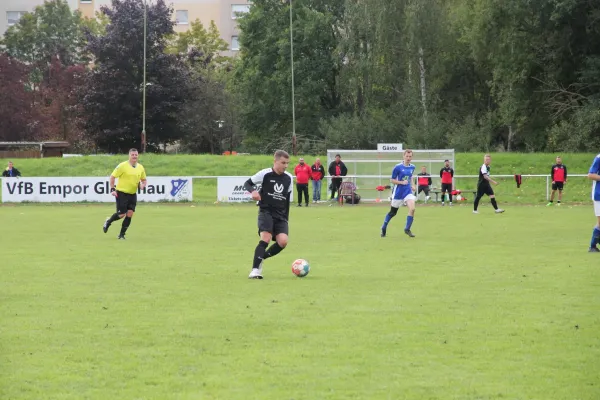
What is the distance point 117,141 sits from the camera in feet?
230

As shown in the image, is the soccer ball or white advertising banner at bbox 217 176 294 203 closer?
the soccer ball

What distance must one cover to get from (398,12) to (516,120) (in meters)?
10.6

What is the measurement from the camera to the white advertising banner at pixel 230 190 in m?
42.5

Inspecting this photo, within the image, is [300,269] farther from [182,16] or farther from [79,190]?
[182,16]

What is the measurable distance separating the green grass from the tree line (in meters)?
3.24

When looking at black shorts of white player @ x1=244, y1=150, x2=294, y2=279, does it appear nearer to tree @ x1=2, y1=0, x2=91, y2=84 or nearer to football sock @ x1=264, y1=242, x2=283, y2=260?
football sock @ x1=264, y1=242, x2=283, y2=260

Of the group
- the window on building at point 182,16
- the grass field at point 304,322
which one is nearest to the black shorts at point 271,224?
the grass field at point 304,322

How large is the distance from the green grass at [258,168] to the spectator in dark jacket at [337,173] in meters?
1.69

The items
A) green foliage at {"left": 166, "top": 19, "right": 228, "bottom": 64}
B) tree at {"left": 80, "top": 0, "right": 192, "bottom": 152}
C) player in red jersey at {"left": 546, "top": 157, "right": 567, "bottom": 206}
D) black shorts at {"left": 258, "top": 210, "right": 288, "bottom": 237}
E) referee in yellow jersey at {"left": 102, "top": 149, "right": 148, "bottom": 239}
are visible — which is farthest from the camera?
green foliage at {"left": 166, "top": 19, "right": 228, "bottom": 64}

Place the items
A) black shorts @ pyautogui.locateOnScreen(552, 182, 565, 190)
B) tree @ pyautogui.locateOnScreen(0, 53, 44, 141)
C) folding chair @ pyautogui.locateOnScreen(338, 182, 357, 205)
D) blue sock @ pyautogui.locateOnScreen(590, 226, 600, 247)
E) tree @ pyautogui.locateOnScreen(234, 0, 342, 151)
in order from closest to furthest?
blue sock @ pyautogui.locateOnScreen(590, 226, 600, 247) → black shorts @ pyautogui.locateOnScreen(552, 182, 565, 190) → folding chair @ pyautogui.locateOnScreen(338, 182, 357, 205) → tree @ pyautogui.locateOnScreen(234, 0, 342, 151) → tree @ pyautogui.locateOnScreen(0, 53, 44, 141)

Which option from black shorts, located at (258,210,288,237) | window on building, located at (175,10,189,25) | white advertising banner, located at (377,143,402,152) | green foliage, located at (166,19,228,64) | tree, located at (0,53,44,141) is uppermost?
window on building, located at (175,10,189,25)

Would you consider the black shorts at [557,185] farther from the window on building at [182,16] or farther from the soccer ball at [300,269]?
the window on building at [182,16]

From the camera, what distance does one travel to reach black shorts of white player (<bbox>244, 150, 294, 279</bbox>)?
562 inches

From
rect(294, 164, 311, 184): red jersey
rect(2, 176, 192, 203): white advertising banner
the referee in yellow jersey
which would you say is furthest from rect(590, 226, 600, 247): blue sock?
rect(2, 176, 192, 203): white advertising banner
